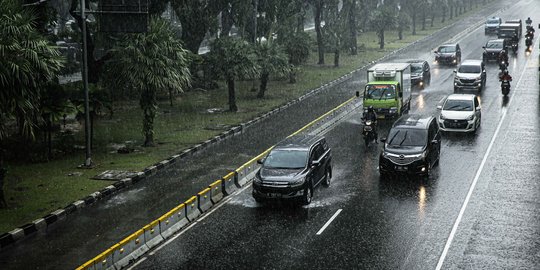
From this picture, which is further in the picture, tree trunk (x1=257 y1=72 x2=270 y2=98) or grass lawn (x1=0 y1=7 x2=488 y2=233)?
tree trunk (x1=257 y1=72 x2=270 y2=98)

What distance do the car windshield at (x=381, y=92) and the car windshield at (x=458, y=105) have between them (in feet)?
11.1

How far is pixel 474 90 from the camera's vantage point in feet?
150

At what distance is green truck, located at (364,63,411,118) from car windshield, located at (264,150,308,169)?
14.4 meters

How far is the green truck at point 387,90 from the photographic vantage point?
123ft

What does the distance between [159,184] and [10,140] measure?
30.4 ft

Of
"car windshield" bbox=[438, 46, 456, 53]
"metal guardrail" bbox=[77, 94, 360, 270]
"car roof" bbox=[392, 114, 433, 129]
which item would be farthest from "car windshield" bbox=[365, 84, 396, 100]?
"car windshield" bbox=[438, 46, 456, 53]

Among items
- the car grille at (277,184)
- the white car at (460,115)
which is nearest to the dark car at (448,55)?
the white car at (460,115)

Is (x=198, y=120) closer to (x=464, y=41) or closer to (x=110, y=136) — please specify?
(x=110, y=136)

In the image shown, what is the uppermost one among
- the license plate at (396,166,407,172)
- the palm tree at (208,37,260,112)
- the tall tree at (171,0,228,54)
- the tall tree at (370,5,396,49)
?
the tall tree at (370,5,396,49)

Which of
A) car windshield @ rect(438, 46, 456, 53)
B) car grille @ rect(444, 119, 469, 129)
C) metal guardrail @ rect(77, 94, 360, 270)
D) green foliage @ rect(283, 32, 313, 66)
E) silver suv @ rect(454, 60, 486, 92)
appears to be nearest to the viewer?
metal guardrail @ rect(77, 94, 360, 270)

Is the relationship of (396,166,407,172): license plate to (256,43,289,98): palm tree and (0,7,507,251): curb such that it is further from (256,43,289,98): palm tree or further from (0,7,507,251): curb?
(256,43,289,98): palm tree

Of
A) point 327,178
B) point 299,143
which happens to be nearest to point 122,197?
point 299,143

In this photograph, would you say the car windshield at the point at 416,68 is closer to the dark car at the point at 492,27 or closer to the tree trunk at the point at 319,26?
the tree trunk at the point at 319,26

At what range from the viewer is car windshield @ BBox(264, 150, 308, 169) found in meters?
23.6
